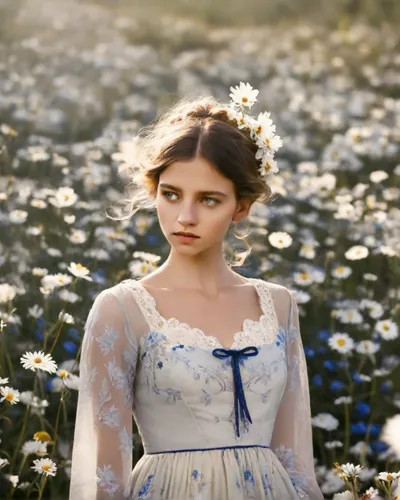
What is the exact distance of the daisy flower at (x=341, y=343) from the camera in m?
4.39

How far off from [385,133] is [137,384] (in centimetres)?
405

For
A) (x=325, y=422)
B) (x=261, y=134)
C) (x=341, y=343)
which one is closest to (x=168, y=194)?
(x=261, y=134)

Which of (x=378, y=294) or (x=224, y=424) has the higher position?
(x=378, y=294)

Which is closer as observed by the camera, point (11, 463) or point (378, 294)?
point (11, 463)

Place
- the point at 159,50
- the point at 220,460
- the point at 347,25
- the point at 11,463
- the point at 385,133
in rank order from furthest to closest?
the point at 347,25 < the point at 159,50 < the point at 385,133 < the point at 11,463 < the point at 220,460

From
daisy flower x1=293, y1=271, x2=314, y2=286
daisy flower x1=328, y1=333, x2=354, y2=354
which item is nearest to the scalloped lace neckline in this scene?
daisy flower x1=328, y1=333, x2=354, y2=354

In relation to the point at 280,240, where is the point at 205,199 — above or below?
below

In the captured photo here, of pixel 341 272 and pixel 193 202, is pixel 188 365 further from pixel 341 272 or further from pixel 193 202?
pixel 341 272

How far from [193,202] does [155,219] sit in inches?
110

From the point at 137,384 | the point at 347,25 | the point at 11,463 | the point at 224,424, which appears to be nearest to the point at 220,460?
the point at 224,424

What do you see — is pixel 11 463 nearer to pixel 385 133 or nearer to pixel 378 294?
pixel 378 294

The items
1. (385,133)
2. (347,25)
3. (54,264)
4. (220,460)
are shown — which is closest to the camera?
(220,460)

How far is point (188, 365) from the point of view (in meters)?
2.79

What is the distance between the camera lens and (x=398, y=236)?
5.22 m
